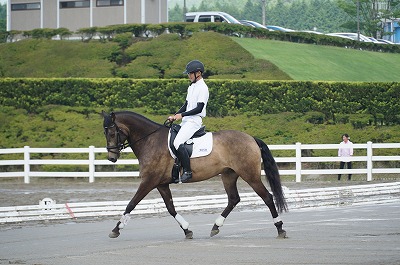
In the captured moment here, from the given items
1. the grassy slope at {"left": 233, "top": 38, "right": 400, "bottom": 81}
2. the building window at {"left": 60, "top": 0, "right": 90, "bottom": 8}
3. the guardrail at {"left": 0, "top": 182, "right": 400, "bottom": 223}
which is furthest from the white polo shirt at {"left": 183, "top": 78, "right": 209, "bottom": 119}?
the building window at {"left": 60, "top": 0, "right": 90, "bottom": 8}

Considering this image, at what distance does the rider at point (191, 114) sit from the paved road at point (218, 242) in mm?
1274

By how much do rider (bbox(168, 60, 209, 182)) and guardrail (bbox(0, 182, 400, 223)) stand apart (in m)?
4.67

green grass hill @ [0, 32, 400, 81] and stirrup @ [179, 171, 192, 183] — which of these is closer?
stirrup @ [179, 171, 192, 183]

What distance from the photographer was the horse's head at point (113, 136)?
53.2 feet

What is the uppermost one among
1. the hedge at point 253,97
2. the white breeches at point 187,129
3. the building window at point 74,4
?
the building window at point 74,4

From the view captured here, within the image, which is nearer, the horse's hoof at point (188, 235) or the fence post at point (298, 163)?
the horse's hoof at point (188, 235)

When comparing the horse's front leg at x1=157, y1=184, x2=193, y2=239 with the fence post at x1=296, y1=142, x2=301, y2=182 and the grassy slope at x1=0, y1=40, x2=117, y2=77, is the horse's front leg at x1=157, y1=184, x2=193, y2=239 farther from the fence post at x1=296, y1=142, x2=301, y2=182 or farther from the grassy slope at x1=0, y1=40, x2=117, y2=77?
the grassy slope at x1=0, y1=40, x2=117, y2=77

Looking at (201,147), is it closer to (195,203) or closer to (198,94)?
(198,94)

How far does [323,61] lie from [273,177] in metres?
34.1

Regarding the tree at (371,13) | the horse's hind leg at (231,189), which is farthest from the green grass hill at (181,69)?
the tree at (371,13)

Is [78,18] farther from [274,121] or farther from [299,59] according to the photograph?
[274,121]

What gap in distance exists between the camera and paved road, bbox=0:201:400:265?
1260 cm

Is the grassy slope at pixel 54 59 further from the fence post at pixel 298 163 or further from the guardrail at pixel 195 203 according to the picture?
the guardrail at pixel 195 203

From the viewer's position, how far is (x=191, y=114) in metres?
15.8
